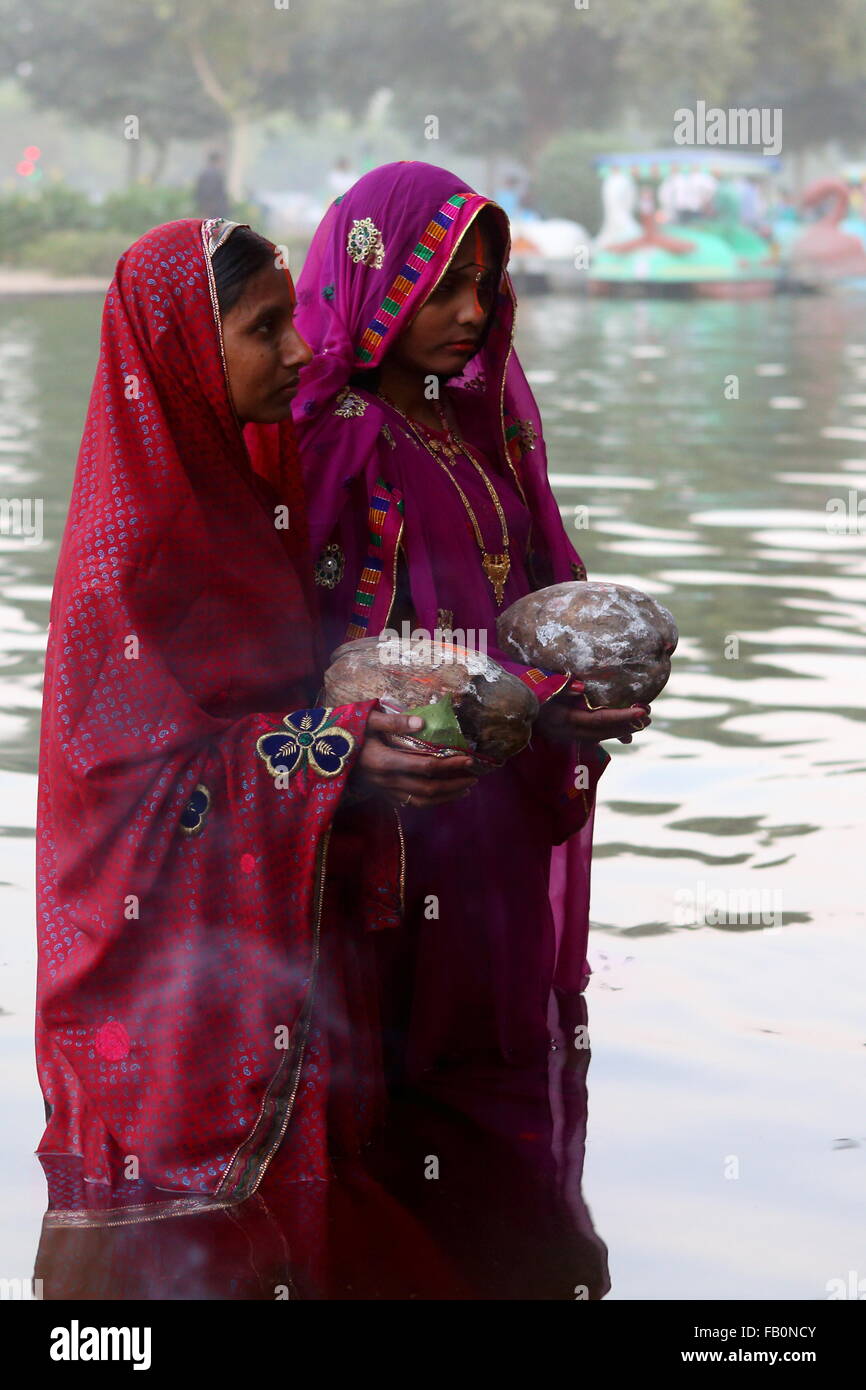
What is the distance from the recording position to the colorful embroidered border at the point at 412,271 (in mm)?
3918

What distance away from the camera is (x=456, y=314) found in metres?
3.97

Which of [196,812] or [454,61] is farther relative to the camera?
[454,61]

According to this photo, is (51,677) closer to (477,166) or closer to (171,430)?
(171,430)

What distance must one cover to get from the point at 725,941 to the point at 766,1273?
5.68 feet

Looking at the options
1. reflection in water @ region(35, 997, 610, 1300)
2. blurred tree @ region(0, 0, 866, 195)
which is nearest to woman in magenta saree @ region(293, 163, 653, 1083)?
reflection in water @ region(35, 997, 610, 1300)

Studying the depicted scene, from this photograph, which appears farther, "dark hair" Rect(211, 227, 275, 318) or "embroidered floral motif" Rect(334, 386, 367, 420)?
"embroidered floral motif" Rect(334, 386, 367, 420)

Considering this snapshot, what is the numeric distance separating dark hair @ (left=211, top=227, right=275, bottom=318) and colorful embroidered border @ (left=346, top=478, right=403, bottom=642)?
593mm

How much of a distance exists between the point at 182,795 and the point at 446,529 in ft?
2.90

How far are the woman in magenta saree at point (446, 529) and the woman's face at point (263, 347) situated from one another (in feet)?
1.26

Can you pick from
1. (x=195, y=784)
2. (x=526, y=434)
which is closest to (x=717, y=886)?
(x=526, y=434)

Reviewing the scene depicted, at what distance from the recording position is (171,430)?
353 centimetres

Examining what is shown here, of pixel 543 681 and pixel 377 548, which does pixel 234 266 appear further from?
pixel 543 681

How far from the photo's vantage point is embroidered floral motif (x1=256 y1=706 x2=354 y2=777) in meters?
3.50

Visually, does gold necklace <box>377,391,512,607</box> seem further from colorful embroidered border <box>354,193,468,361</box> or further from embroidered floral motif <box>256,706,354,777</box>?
embroidered floral motif <box>256,706,354,777</box>
